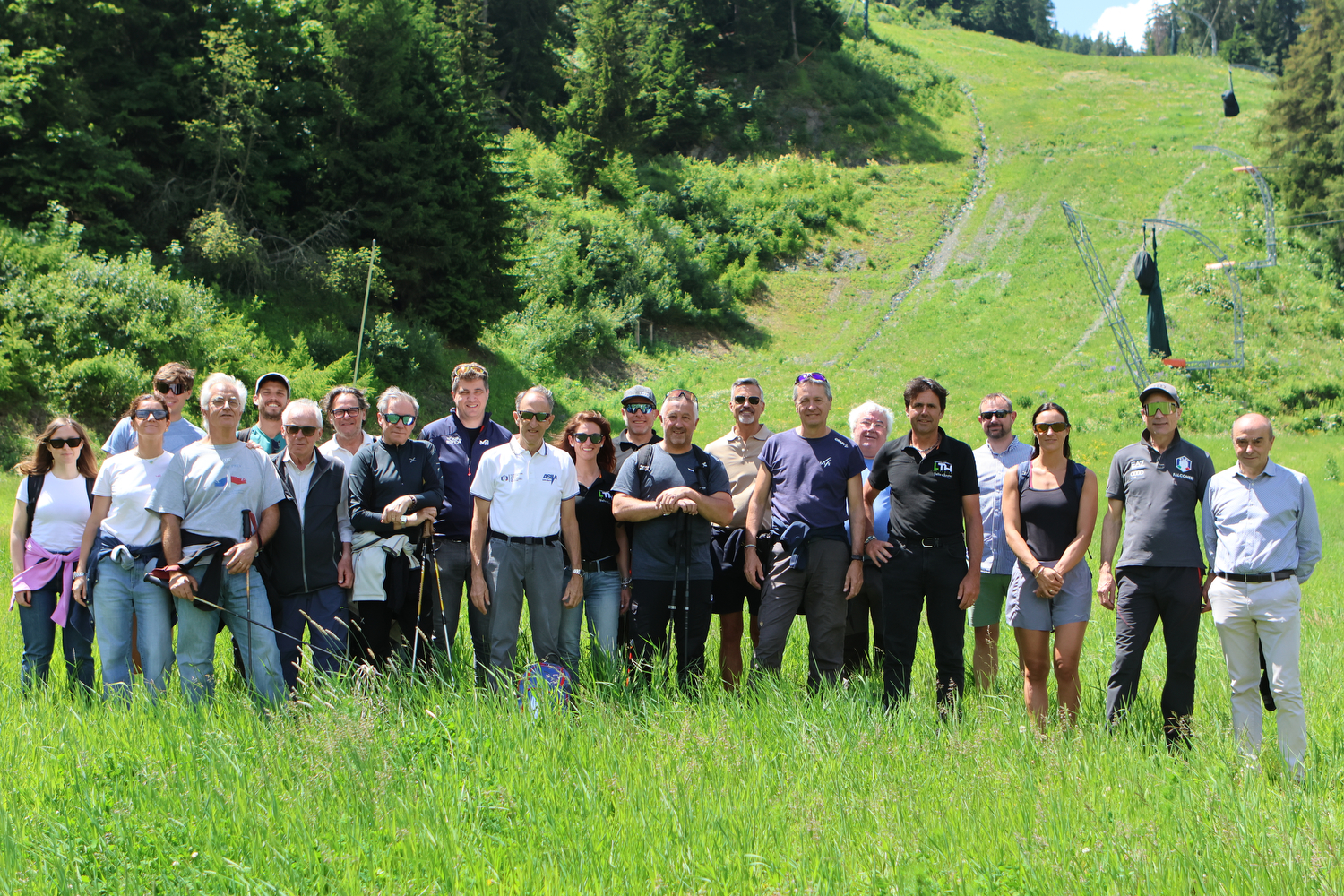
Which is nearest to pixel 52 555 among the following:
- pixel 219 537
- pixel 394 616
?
pixel 219 537

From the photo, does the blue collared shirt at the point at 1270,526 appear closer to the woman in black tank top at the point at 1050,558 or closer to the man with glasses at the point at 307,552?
the woman in black tank top at the point at 1050,558

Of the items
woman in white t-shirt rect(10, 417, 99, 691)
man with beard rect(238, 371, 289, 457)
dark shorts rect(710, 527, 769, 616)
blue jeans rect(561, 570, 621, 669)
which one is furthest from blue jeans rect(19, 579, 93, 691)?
dark shorts rect(710, 527, 769, 616)

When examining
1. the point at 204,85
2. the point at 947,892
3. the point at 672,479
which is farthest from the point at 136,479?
the point at 204,85

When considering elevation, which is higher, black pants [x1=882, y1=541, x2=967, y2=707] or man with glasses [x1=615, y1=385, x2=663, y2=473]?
man with glasses [x1=615, y1=385, x2=663, y2=473]

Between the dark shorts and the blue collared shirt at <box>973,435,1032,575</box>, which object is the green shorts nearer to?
the blue collared shirt at <box>973,435,1032,575</box>

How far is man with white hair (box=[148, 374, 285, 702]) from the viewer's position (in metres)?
5.63

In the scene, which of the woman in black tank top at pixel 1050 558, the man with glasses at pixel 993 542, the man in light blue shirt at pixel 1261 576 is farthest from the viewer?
the man with glasses at pixel 993 542

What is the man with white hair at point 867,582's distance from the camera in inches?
267

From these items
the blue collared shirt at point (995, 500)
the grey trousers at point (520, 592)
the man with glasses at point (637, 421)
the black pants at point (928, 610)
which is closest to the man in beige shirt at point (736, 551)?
the man with glasses at point (637, 421)

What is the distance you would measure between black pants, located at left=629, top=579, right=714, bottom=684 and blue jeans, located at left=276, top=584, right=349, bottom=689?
1959mm

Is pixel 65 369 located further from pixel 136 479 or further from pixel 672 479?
pixel 672 479

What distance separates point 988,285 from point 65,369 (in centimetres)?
3575

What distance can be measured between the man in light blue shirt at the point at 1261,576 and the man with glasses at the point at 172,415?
654 centimetres

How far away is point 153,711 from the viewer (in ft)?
17.3
